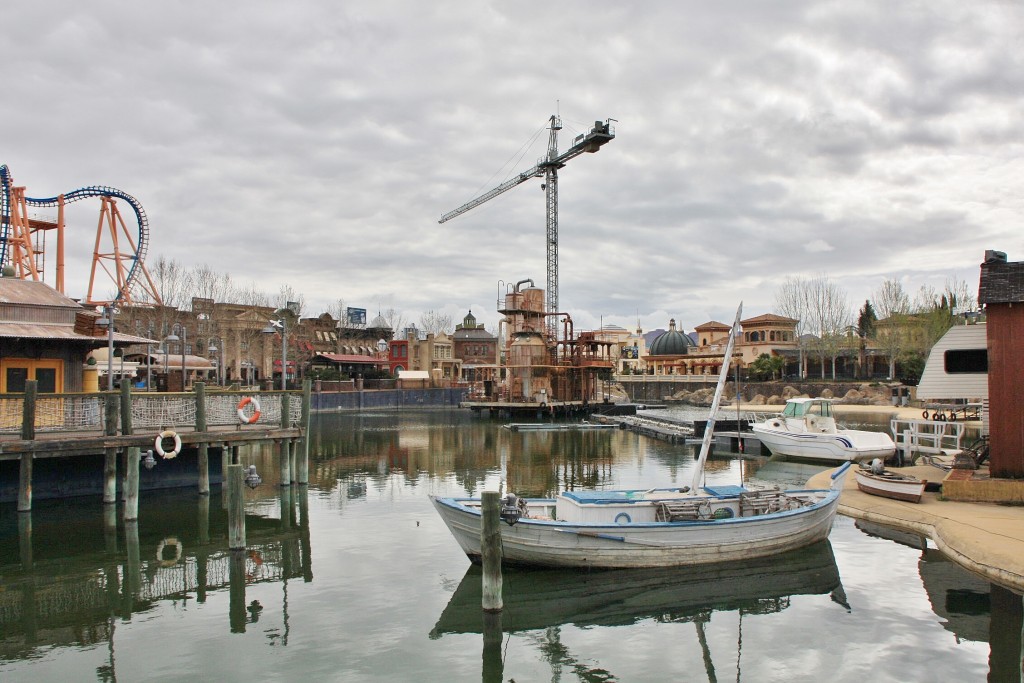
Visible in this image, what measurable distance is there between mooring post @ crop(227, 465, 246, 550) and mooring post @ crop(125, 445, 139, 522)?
4.89 metres

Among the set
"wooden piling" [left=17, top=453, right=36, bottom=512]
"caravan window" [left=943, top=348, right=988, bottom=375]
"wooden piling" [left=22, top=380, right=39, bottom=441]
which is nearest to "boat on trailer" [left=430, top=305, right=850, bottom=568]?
"caravan window" [left=943, top=348, right=988, bottom=375]

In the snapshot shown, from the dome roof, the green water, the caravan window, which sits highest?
the dome roof

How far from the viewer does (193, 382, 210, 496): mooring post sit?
26203mm

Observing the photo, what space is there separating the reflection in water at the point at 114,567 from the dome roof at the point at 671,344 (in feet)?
391

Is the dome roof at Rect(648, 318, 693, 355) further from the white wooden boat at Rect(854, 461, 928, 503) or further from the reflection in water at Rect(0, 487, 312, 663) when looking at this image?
the reflection in water at Rect(0, 487, 312, 663)

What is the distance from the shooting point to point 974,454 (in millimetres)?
25594

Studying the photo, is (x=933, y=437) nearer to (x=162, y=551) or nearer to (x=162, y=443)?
(x=162, y=551)

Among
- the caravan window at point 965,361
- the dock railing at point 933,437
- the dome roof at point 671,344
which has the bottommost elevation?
the dock railing at point 933,437

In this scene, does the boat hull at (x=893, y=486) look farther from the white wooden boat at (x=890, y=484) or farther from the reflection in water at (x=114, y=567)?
the reflection in water at (x=114, y=567)

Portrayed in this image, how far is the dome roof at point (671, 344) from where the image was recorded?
454ft

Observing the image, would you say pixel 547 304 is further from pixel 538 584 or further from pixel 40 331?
pixel 538 584

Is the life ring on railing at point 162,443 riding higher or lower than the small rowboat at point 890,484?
higher

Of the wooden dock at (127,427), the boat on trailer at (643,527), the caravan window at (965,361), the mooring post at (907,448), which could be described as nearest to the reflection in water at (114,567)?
the wooden dock at (127,427)

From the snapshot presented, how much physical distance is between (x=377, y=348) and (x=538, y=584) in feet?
375
